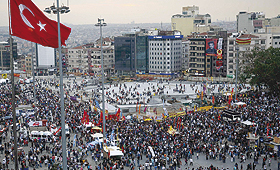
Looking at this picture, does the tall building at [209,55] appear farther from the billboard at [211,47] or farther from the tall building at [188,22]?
the tall building at [188,22]

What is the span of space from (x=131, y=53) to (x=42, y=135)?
65547mm

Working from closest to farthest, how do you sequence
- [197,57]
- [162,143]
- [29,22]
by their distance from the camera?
1. [29,22]
2. [162,143]
3. [197,57]

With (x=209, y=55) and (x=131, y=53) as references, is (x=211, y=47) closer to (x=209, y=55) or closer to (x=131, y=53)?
(x=209, y=55)

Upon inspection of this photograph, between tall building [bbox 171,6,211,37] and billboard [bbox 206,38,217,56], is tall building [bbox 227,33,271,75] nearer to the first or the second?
billboard [bbox 206,38,217,56]

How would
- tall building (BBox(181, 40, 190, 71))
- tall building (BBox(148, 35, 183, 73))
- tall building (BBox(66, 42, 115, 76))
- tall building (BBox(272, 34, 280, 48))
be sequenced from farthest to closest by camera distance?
tall building (BBox(66, 42, 115, 76)), tall building (BBox(181, 40, 190, 71)), tall building (BBox(148, 35, 183, 73)), tall building (BBox(272, 34, 280, 48))

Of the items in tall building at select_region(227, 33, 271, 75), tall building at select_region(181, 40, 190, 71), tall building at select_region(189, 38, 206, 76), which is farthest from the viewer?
tall building at select_region(181, 40, 190, 71)

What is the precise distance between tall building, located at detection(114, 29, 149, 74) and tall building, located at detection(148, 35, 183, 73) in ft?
6.31

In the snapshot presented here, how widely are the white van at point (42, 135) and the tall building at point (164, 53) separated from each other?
60.6 meters

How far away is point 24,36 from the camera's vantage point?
538 inches

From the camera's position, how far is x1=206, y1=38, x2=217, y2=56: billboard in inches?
3179

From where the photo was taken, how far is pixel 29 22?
44.7ft

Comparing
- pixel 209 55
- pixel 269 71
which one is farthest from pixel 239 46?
pixel 269 71

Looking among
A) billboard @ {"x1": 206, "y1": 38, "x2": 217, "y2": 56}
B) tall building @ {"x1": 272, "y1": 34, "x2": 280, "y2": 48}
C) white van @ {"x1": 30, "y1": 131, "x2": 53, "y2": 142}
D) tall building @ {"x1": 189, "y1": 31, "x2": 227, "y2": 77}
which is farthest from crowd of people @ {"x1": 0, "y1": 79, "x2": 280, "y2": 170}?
billboard @ {"x1": 206, "y1": 38, "x2": 217, "y2": 56}

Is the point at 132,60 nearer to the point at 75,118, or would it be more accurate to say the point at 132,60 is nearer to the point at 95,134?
the point at 75,118
